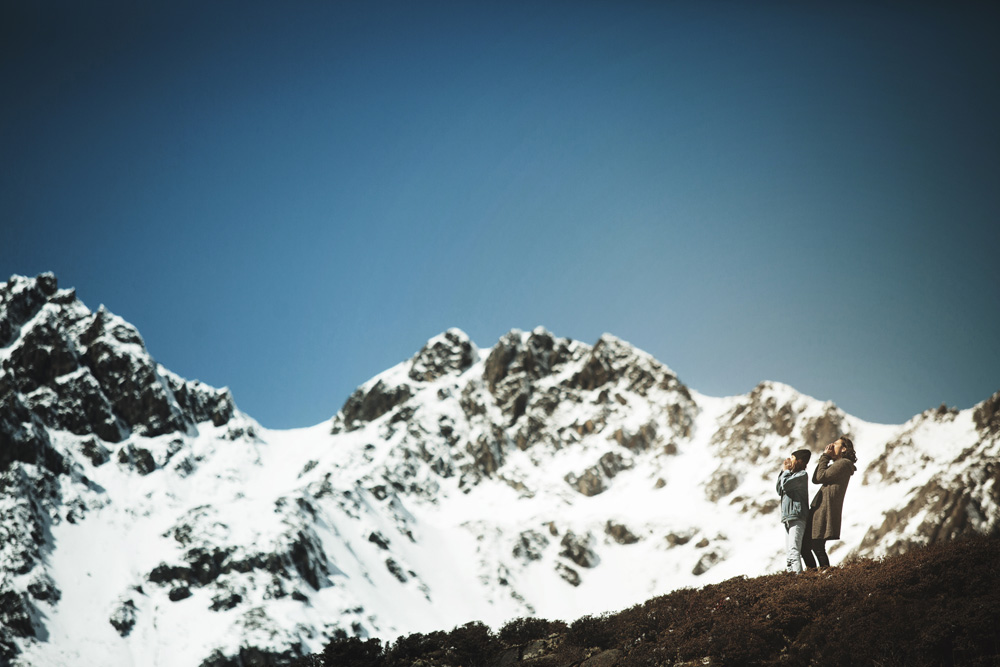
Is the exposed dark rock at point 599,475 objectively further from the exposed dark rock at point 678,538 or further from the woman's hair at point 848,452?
the woman's hair at point 848,452

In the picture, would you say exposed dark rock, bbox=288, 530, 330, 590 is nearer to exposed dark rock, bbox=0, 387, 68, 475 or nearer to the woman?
exposed dark rock, bbox=0, 387, 68, 475

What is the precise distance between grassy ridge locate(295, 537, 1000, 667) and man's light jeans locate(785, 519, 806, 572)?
651mm

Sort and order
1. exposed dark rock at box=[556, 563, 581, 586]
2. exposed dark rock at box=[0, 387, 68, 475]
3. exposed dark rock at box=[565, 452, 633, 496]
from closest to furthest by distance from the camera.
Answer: exposed dark rock at box=[0, 387, 68, 475]
exposed dark rock at box=[556, 563, 581, 586]
exposed dark rock at box=[565, 452, 633, 496]

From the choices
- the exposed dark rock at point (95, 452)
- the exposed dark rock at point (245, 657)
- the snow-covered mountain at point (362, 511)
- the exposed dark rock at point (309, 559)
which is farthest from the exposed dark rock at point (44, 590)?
the exposed dark rock at point (95, 452)

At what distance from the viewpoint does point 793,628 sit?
15.5 meters

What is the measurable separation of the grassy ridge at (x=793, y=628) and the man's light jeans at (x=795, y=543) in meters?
0.65

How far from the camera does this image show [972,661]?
12180 mm

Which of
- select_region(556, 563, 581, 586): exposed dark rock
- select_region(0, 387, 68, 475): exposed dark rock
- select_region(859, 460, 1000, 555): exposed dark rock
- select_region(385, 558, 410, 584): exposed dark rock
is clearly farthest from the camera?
select_region(556, 563, 581, 586): exposed dark rock

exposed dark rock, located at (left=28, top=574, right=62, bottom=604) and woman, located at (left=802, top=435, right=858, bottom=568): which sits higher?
exposed dark rock, located at (left=28, top=574, right=62, bottom=604)

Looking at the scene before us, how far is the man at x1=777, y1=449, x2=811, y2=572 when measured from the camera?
20.3 meters

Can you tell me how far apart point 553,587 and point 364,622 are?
4210 centimetres

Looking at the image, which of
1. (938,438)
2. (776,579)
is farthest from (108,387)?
(776,579)

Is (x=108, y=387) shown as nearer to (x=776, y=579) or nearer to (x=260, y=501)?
(x=260, y=501)

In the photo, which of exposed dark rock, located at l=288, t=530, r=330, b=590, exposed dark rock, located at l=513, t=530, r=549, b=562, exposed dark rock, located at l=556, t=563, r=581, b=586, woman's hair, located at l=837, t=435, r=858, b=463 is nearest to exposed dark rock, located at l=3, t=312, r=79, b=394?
exposed dark rock, located at l=288, t=530, r=330, b=590
